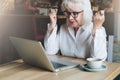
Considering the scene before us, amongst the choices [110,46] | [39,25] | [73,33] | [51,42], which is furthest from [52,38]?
[39,25]

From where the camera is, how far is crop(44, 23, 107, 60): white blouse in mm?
1665

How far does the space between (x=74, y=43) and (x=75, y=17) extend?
0.74 feet

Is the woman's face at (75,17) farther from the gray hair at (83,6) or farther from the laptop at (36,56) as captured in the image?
the laptop at (36,56)

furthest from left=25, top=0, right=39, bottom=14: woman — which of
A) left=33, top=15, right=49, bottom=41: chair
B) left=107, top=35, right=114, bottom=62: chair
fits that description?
left=107, top=35, right=114, bottom=62: chair

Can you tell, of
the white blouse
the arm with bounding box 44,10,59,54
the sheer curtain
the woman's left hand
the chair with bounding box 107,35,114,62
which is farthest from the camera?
the sheer curtain

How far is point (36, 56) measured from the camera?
1.30 metres

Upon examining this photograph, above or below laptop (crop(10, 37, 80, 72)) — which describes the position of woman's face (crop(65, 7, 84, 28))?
above

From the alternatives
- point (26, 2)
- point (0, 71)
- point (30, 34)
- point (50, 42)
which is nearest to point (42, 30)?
point (30, 34)

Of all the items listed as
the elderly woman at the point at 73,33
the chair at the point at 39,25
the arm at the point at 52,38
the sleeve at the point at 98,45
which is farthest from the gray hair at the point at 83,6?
the chair at the point at 39,25

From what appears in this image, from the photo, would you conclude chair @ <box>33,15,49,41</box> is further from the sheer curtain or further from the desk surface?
the desk surface

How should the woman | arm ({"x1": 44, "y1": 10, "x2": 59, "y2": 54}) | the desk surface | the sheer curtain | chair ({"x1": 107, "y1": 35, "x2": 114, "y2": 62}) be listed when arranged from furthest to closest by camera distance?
the woman, the sheer curtain, chair ({"x1": 107, "y1": 35, "x2": 114, "y2": 62}), arm ({"x1": 44, "y1": 10, "x2": 59, "y2": 54}), the desk surface

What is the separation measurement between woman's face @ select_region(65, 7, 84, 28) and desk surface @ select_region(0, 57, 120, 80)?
561 mm

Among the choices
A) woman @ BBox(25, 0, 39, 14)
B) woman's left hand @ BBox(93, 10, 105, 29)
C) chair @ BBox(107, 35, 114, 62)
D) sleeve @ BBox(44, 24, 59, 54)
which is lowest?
chair @ BBox(107, 35, 114, 62)

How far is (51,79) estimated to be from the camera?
3.76 ft
